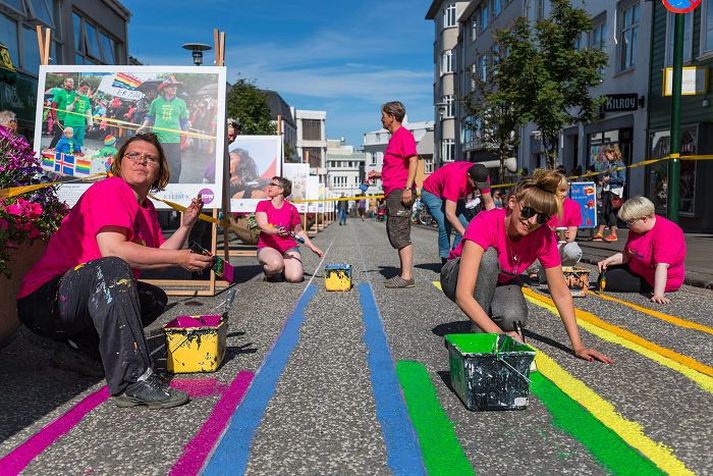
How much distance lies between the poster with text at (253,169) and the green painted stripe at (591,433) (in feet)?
35.3

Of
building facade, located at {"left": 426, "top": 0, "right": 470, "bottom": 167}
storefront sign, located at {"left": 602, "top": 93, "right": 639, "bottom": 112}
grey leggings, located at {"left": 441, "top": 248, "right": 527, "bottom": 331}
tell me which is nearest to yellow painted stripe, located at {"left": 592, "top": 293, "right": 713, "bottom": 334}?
grey leggings, located at {"left": 441, "top": 248, "right": 527, "bottom": 331}

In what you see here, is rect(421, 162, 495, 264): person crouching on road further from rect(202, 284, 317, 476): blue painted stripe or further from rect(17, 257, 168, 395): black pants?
rect(17, 257, 168, 395): black pants

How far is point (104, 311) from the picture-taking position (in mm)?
3127

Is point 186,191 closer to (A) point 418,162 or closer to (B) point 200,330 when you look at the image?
(A) point 418,162

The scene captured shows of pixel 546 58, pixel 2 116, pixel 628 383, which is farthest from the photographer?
pixel 546 58

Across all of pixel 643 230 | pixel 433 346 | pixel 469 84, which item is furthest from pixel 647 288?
pixel 469 84

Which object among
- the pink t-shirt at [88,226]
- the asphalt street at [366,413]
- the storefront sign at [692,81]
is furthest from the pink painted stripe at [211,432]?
the storefront sign at [692,81]

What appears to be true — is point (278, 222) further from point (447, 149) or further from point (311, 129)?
point (311, 129)

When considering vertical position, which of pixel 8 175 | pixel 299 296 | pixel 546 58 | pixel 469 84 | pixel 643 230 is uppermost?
pixel 469 84

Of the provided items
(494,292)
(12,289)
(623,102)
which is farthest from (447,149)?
(12,289)

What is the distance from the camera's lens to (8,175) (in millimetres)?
4082

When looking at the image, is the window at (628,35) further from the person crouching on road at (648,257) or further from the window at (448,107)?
the window at (448,107)

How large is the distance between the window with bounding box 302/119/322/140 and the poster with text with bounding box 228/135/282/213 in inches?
4423

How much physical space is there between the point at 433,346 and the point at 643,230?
3358 millimetres
